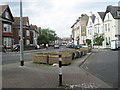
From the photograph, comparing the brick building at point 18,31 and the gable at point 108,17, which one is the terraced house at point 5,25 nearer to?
the brick building at point 18,31

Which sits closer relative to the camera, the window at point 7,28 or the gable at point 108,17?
the window at point 7,28

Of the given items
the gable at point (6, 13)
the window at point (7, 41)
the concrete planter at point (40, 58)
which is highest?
the gable at point (6, 13)

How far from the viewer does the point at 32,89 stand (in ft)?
20.4

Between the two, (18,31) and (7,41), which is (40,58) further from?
(18,31)

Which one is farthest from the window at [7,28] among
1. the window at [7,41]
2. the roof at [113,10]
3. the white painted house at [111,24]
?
the roof at [113,10]

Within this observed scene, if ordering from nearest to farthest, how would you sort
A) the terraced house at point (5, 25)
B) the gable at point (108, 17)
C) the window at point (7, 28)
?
the terraced house at point (5, 25)
the window at point (7, 28)
the gable at point (108, 17)

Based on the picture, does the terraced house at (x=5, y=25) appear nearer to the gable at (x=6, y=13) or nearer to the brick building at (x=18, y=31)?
the gable at (x=6, y=13)

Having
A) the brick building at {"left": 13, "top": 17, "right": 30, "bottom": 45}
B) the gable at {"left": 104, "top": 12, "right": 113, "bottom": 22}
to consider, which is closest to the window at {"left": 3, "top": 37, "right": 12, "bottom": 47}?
the brick building at {"left": 13, "top": 17, "right": 30, "bottom": 45}

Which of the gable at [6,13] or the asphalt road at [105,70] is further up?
the gable at [6,13]

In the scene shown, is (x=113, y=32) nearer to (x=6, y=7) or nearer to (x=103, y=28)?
(x=103, y=28)

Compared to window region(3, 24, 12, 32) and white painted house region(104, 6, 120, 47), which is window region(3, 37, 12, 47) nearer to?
window region(3, 24, 12, 32)

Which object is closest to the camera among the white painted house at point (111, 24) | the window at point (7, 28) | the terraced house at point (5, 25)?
the terraced house at point (5, 25)

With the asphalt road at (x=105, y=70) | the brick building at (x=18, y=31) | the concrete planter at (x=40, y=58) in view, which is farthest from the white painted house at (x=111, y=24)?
the concrete planter at (x=40, y=58)

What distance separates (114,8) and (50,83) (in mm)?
46179
